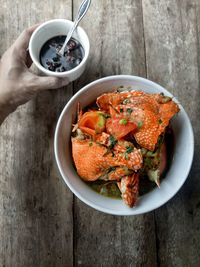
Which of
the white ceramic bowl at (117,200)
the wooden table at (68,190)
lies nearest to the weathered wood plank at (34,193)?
the wooden table at (68,190)

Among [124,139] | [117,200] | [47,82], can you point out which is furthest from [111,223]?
[47,82]

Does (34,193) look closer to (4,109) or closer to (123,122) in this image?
(4,109)

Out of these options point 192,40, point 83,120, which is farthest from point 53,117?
point 192,40

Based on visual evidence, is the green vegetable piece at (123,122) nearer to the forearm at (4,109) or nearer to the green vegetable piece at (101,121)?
the green vegetable piece at (101,121)

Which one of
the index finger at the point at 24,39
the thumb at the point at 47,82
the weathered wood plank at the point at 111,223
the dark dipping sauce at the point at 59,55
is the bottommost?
the weathered wood plank at the point at 111,223

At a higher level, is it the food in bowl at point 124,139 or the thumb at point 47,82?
the thumb at point 47,82

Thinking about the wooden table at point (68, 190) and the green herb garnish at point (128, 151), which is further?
the wooden table at point (68, 190)
